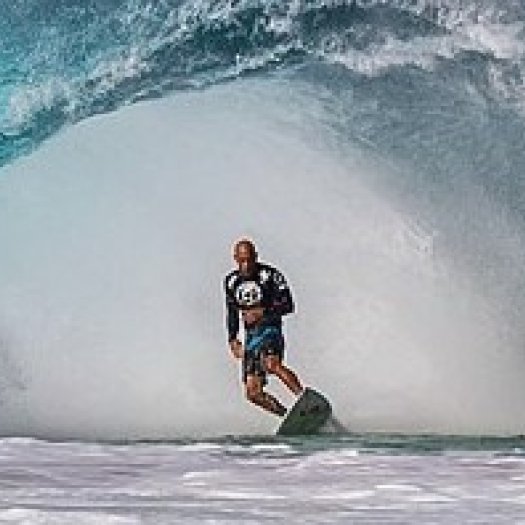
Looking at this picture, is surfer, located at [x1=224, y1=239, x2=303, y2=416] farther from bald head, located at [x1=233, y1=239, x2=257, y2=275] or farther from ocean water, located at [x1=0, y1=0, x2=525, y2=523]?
ocean water, located at [x1=0, y1=0, x2=525, y2=523]

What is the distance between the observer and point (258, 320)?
30.4 feet

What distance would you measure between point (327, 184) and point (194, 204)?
106 cm

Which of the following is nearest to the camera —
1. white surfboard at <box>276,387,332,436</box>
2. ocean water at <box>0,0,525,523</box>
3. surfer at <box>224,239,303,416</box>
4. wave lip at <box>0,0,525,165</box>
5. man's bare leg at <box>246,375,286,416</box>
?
white surfboard at <box>276,387,332,436</box>

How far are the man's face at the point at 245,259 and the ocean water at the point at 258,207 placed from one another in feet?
2.77

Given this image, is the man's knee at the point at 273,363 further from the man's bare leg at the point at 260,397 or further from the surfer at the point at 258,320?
the man's bare leg at the point at 260,397

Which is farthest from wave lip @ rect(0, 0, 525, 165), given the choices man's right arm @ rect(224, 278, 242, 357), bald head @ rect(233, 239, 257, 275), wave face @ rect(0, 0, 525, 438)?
man's right arm @ rect(224, 278, 242, 357)

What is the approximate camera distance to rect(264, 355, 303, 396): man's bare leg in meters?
9.17

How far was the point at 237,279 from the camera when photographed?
932 cm

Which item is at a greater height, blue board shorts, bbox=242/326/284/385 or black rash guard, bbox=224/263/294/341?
black rash guard, bbox=224/263/294/341

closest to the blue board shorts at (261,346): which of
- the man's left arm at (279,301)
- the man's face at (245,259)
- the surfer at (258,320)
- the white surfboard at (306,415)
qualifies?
the surfer at (258,320)

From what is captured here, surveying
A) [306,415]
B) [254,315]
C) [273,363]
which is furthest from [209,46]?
[306,415]

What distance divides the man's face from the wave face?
85 cm

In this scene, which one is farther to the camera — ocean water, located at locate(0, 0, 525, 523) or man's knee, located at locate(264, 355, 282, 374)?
ocean water, located at locate(0, 0, 525, 523)

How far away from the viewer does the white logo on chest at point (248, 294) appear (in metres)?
9.27
